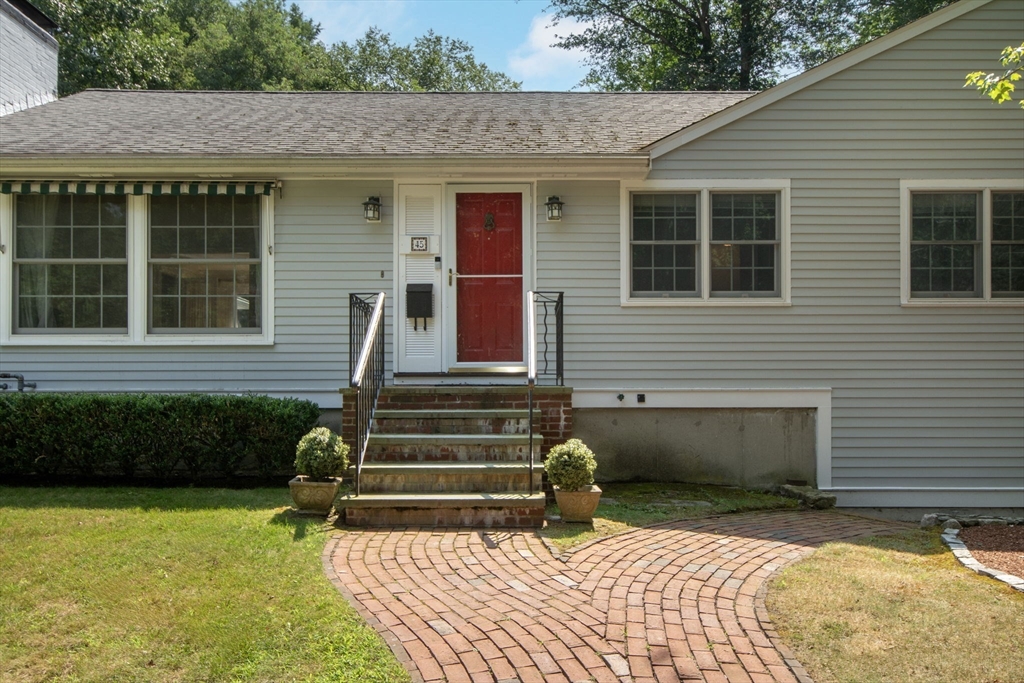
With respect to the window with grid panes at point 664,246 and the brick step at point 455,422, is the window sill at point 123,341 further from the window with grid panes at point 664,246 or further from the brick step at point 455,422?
the window with grid panes at point 664,246

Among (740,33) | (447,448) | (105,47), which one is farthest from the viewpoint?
(740,33)

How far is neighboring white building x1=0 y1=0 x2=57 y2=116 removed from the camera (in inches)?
391

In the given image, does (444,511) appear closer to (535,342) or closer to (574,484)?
(574,484)

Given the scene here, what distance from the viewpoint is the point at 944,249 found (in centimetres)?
809

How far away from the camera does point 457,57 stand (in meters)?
32.4

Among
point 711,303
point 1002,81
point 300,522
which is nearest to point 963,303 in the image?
point 1002,81

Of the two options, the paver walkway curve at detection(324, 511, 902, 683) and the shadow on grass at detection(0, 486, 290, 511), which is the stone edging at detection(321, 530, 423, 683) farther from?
the shadow on grass at detection(0, 486, 290, 511)

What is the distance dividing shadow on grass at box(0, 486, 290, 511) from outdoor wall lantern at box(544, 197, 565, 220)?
391 centimetres

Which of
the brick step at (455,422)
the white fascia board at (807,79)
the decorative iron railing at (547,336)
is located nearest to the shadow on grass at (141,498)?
the brick step at (455,422)

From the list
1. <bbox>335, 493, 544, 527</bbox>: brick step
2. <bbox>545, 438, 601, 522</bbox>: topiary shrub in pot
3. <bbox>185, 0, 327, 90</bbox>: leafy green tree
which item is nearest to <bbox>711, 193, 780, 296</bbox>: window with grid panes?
<bbox>545, 438, 601, 522</bbox>: topiary shrub in pot

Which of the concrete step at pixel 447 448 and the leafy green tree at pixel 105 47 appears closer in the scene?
the concrete step at pixel 447 448

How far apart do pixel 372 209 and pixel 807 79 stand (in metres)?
4.90

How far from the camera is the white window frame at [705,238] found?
805 centimetres

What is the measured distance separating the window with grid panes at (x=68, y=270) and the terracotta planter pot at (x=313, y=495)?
3.72 metres
